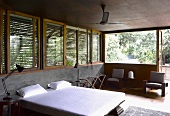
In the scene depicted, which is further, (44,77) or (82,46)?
(82,46)

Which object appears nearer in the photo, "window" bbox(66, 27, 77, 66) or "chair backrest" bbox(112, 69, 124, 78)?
"window" bbox(66, 27, 77, 66)

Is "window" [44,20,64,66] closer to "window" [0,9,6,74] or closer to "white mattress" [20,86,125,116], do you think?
"window" [0,9,6,74]

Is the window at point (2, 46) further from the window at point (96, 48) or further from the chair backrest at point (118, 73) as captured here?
the chair backrest at point (118, 73)

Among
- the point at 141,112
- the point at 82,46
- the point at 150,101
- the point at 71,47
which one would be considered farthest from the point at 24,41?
the point at 150,101

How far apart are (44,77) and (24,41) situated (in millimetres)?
1120

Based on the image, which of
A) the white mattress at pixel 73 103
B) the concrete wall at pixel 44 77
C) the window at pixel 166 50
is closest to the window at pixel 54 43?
the concrete wall at pixel 44 77

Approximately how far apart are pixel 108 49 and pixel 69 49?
8.97ft

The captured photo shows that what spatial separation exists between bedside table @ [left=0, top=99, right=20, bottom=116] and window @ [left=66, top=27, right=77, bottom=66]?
98.7 inches

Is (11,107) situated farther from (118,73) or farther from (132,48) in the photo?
(132,48)

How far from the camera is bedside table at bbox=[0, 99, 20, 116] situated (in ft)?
9.51

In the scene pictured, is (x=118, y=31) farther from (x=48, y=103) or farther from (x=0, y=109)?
(x=0, y=109)

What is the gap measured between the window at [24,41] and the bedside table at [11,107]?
100 cm

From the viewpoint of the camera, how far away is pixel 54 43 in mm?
4961

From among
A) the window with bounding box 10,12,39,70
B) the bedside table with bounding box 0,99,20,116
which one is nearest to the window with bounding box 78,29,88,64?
the window with bounding box 10,12,39,70
